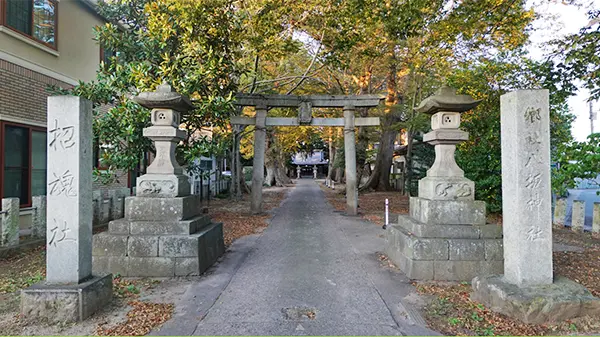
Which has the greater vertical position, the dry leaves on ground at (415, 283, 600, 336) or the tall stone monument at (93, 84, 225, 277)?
the tall stone monument at (93, 84, 225, 277)

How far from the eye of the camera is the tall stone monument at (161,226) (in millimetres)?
5402

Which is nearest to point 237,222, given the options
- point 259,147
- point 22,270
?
point 259,147

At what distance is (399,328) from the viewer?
3.68m

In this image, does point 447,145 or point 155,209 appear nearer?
point 155,209

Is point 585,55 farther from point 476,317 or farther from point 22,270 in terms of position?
point 22,270

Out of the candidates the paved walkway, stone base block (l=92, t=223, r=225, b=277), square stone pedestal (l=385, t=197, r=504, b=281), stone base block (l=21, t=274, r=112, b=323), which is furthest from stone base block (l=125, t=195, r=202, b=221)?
square stone pedestal (l=385, t=197, r=504, b=281)

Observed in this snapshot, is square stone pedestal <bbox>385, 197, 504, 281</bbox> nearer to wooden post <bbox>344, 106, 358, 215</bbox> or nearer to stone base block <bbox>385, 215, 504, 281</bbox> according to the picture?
stone base block <bbox>385, 215, 504, 281</bbox>

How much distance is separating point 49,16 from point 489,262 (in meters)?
13.1

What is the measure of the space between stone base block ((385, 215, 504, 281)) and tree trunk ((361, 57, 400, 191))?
46.1ft

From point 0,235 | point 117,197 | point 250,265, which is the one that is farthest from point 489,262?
point 117,197

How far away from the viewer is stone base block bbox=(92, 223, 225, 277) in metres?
5.39

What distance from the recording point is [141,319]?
3.81 meters

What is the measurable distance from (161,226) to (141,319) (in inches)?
77.4

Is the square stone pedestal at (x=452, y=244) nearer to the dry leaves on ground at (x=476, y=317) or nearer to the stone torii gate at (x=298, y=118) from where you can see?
the dry leaves on ground at (x=476, y=317)
